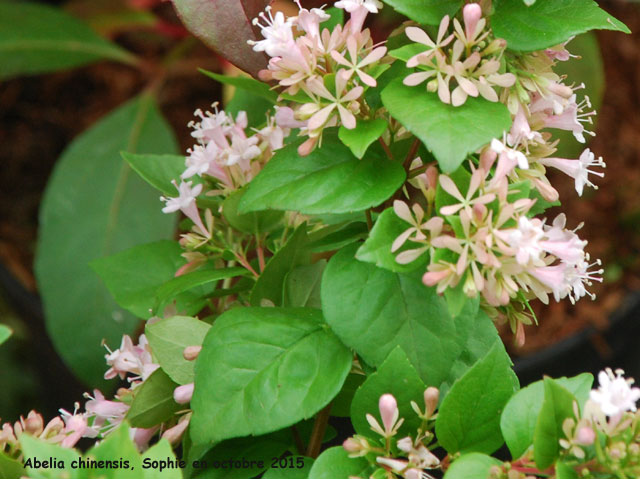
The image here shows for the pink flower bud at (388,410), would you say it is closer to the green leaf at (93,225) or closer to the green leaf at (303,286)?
the green leaf at (303,286)

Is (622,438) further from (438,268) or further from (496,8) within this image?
(496,8)

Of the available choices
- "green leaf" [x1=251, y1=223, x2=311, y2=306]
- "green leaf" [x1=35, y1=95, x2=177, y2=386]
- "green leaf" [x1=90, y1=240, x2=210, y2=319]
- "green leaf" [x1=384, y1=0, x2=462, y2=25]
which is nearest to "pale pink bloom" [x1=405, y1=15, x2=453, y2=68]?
"green leaf" [x1=384, y1=0, x2=462, y2=25]

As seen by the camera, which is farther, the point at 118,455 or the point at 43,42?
the point at 43,42

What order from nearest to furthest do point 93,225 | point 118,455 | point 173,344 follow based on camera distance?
point 118,455, point 173,344, point 93,225

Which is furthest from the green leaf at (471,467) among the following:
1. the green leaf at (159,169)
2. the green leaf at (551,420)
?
the green leaf at (159,169)

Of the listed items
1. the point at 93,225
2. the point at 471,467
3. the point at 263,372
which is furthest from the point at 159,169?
the point at 93,225

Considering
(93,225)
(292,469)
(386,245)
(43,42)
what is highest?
(386,245)

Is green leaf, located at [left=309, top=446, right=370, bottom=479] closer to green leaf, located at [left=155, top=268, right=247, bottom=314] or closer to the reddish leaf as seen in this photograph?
green leaf, located at [left=155, top=268, right=247, bottom=314]

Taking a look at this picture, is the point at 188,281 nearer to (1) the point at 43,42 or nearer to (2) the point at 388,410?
(2) the point at 388,410
